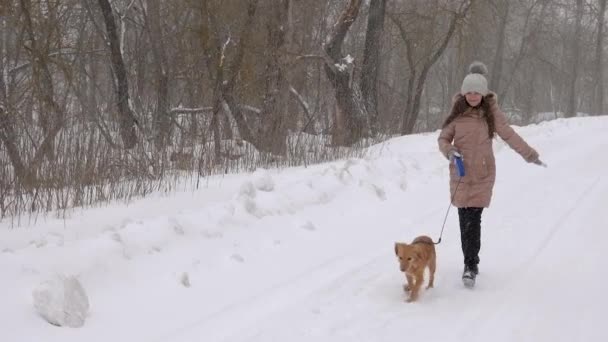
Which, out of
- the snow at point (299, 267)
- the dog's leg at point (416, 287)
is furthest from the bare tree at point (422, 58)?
the dog's leg at point (416, 287)

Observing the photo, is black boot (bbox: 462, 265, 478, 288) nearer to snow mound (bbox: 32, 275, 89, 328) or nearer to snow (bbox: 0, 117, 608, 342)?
snow (bbox: 0, 117, 608, 342)

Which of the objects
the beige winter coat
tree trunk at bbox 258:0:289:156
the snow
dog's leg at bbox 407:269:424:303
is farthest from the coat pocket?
tree trunk at bbox 258:0:289:156

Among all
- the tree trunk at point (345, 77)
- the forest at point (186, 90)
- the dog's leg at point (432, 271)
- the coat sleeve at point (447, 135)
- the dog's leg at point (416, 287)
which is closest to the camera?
the dog's leg at point (416, 287)

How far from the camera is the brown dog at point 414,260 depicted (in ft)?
14.4

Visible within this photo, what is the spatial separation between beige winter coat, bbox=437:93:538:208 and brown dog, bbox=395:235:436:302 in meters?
0.61

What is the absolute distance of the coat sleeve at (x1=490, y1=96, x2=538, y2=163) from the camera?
4984mm

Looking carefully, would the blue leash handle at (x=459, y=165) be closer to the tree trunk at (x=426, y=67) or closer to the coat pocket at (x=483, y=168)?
the coat pocket at (x=483, y=168)

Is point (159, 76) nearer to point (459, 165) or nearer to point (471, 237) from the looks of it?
point (459, 165)

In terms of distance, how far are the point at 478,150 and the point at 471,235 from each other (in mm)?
763

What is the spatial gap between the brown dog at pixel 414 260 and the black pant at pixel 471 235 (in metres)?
0.40

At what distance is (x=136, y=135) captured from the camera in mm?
7758

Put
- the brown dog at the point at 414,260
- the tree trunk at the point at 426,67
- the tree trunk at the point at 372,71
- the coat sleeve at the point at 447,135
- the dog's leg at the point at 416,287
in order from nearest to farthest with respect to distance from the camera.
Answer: the brown dog at the point at 414,260 < the dog's leg at the point at 416,287 < the coat sleeve at the point at 447,135 < the tree trunk at the point at 372,71 < the tree trunk at the point at 426,67

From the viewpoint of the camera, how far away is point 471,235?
5.06 m

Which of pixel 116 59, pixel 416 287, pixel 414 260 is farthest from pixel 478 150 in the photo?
pixel 116 59
